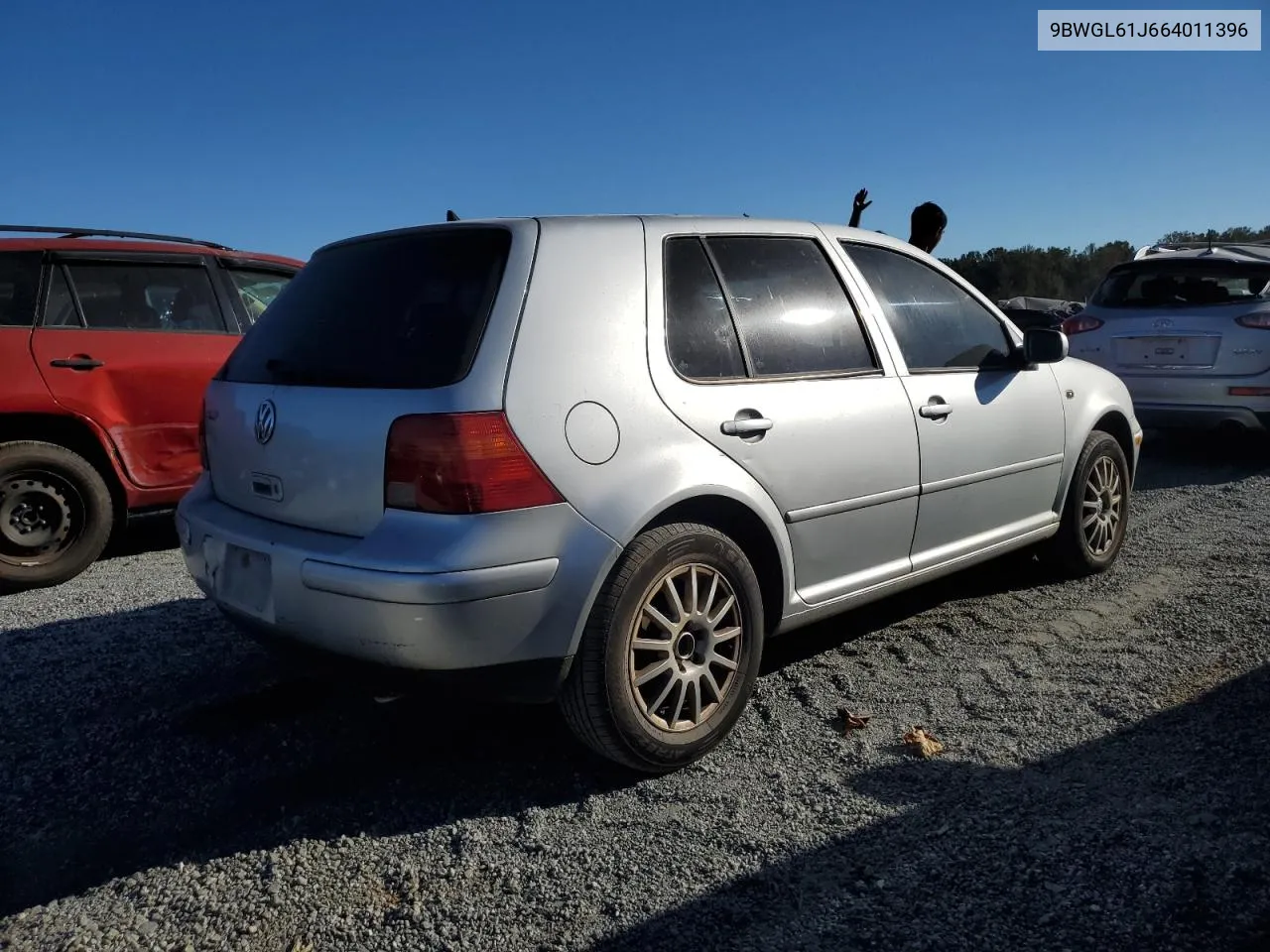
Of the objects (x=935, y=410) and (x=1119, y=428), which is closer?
(x=935, y=410)

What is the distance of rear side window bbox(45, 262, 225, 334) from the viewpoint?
5492 mm

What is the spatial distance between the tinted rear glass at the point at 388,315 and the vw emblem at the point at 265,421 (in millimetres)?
A: 96

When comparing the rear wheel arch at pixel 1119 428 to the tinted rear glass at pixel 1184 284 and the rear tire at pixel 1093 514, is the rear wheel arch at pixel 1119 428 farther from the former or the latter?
the tinted rear glass at pixel 1184 284

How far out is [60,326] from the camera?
5402mm

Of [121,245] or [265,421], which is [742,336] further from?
[121,245]

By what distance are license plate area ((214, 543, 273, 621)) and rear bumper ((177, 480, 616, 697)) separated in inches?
1.4

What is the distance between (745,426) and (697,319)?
0.38 m

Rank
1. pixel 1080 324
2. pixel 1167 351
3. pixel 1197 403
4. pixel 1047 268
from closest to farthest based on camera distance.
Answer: pixel 1197 403 < pixel 1167 351 < pixel 1080 324 < pixel 1047 268

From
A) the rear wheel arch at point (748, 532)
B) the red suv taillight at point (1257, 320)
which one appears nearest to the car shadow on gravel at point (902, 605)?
the rear wheel arch at point (748, 532)

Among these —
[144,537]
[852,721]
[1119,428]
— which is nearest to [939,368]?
[852,721]

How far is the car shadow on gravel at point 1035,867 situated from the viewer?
2.25m

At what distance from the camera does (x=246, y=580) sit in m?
3.00

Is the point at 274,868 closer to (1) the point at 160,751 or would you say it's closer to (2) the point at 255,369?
(1) the point at 160,751

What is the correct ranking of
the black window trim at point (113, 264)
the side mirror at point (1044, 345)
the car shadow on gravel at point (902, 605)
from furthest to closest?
1. the black window trim at point (113, 264)
2. the side mirror at point (1044, 345)
3. the car shadow on gravel at point (902, 605)
